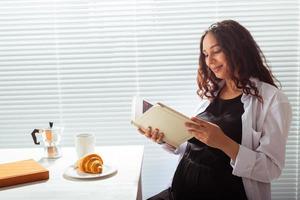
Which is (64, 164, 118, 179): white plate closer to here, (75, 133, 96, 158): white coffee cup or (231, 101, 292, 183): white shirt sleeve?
(75, 133, 96, 158): white coffee cup

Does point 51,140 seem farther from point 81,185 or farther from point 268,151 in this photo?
point 268,151

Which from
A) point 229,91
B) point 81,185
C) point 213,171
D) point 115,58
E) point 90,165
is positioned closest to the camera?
point 81,185

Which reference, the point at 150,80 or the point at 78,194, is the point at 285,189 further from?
the point at 78,194

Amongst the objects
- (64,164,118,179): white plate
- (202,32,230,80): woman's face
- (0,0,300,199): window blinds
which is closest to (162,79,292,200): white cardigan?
(202,32,230,80): woman's face

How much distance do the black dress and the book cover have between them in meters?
0.52

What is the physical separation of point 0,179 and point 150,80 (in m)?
0.98

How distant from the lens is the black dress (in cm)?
162

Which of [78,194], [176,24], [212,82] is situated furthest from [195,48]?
[78,194]

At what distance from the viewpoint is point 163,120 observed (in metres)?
1.58

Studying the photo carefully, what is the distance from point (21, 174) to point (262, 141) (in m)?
0.89

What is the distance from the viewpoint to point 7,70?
85.9 inches

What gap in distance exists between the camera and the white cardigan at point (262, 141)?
1.53 m

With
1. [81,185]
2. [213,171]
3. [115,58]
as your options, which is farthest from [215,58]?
[81,185]

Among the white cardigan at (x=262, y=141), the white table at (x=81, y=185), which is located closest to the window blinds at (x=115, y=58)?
the white table at (x=81, y=185)
